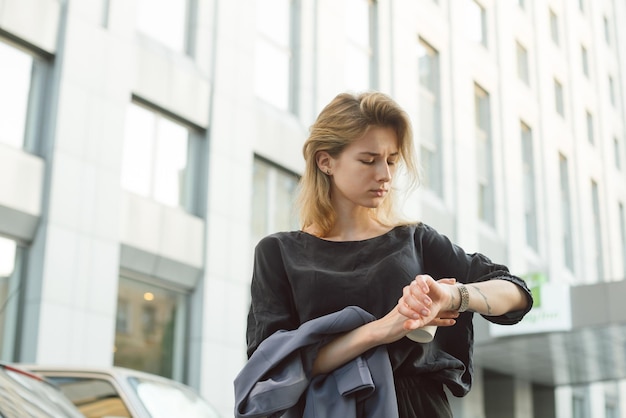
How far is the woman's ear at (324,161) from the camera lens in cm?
253

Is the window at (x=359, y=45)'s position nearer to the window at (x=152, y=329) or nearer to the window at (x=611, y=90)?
the window at (x=152, y=329)

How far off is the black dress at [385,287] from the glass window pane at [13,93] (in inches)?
457

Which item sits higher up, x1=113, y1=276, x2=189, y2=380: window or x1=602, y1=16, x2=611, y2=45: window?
→ x1=602, y1=16, x2=611, y2=45: window

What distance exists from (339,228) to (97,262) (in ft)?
38.8

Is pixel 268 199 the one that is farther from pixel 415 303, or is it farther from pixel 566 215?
pixel 566 215

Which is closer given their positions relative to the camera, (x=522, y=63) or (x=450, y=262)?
(x=450, y=262)

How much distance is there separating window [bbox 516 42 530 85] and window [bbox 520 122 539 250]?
195cm

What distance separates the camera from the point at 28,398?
3.65 metres

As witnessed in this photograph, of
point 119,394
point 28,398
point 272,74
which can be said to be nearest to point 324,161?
point 28,398

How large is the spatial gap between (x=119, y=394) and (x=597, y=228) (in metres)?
33.6

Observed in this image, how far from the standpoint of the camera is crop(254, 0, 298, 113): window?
19078 mm

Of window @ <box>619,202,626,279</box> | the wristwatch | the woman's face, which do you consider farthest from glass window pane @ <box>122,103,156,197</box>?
window @ <box>619,202,626,279</box>

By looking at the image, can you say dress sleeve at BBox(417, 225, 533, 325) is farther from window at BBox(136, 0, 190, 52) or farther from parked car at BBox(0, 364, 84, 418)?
window at BBox(136, 0, 190, 52)

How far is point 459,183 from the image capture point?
26.8 meters
